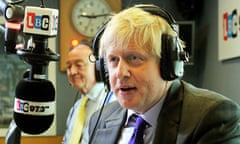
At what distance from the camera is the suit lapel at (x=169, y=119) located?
1159mm

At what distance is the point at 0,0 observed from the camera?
110 cm

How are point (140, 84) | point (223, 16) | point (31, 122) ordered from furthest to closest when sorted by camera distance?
point (223, 16)
point (140, 84)
point (31, 122)

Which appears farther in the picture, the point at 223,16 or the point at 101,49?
the point at 223,16

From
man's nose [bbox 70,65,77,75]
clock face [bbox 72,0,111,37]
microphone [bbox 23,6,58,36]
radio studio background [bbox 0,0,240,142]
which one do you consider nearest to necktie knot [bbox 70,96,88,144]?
man's nose [bbox 70,65,77,75]

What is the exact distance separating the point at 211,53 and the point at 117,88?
7.75ft

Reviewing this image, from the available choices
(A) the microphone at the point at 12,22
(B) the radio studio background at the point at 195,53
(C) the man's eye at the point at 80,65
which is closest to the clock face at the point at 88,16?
(B) the radio studio background at the point at 195,53

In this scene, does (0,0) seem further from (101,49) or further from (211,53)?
(211,53)

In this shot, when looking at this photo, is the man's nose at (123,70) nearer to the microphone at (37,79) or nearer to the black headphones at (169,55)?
the black headphones at (169,55)

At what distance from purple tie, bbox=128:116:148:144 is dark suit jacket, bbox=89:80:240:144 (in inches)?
2.9

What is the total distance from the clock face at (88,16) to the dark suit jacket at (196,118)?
2467 mm

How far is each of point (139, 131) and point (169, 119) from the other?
0.12 m

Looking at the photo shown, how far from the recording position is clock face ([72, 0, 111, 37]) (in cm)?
369

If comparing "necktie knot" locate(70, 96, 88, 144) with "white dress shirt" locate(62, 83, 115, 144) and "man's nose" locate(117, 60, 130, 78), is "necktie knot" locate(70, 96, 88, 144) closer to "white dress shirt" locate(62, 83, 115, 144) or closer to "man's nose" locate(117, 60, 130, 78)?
"white dress shirt" locate(62, 83, 115, 144)

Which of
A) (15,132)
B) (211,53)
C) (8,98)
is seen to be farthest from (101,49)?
(8,98)
